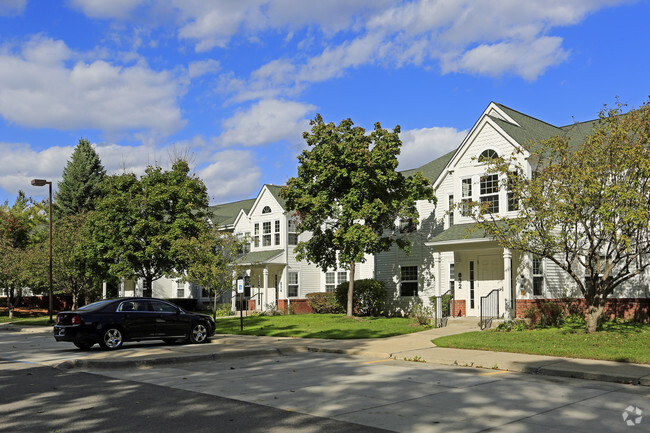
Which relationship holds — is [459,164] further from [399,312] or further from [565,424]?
[565,424]

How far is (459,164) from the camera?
25703 mm

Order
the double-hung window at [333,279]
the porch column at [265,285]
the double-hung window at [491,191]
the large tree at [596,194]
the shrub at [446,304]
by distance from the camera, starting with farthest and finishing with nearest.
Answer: the porch column at [265,285] → the double-hung window at [333,279] → the shrub at [446,304] → the double-hung window at [491,191] → the large tree at [596,194]

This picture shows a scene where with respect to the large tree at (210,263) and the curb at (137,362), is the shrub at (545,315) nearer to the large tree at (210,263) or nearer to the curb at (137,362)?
the curb at (137,362)

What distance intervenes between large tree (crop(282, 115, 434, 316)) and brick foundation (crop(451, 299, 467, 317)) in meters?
3.43

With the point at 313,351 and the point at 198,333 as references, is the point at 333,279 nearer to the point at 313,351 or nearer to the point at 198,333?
the point at 198,333

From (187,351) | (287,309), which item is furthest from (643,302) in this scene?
(287,309)

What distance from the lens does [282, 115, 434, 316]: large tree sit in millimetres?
26141

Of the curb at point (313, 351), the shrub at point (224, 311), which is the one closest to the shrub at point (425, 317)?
the curb at point (313, 351)

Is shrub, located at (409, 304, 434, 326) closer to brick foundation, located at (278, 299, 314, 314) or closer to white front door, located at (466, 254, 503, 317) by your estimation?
white front door, located at (466, 254, 503, 317)

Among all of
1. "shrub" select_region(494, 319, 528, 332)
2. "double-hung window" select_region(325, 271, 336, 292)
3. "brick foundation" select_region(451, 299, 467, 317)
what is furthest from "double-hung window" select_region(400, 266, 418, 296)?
"shrub" select_region(494, 319, 528, 332)

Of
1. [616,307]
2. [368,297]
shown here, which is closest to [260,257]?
[368,297]

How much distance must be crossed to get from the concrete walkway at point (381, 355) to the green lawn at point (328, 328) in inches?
52.8

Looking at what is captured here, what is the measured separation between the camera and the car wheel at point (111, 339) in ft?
54.2

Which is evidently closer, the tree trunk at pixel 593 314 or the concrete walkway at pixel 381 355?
the concrete walkway at pixel 381 355
